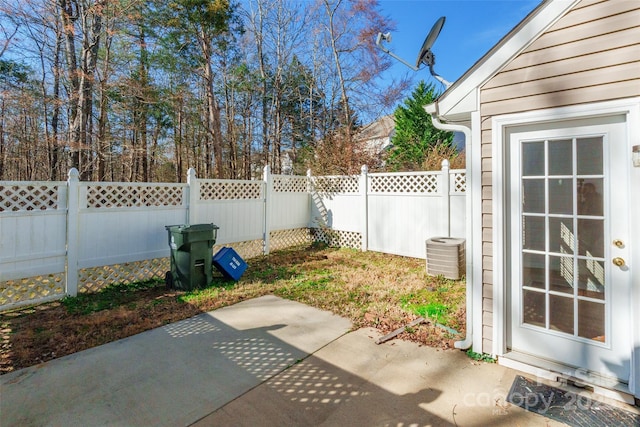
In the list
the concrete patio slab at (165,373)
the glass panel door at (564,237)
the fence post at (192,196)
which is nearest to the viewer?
the concrete patio slab at (165,373)

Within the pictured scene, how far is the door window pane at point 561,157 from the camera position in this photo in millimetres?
2375

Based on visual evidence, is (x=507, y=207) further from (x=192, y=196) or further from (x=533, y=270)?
(x=192, y=196)

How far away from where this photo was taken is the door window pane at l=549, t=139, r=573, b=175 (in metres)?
2.38

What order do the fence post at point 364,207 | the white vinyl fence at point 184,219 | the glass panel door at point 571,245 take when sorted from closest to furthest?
1. the glass panel door at point 571,245
2. the white vinyl fence at point 184,219
3. the fence post at point 364,207

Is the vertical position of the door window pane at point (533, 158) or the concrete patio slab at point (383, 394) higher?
the door window pane at point (533, 158)

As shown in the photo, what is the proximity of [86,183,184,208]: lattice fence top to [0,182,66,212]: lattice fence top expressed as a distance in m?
0.40

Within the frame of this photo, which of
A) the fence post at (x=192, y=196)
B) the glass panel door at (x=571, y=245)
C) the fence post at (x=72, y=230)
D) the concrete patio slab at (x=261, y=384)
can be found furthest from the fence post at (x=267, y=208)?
the glass panel door at (x=571, y=245)

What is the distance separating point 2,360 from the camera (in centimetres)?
272

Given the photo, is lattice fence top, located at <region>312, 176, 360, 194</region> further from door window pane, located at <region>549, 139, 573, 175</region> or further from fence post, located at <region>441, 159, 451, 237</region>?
door window pane, located at <region>549, 139, 573, 175</region>

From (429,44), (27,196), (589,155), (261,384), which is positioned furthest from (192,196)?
(589,155)

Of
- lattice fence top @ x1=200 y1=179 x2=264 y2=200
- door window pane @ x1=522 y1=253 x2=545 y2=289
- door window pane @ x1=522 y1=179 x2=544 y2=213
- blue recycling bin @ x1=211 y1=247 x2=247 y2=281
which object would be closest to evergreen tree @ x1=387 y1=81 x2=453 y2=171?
lattice fence top @ x1=200 y1=179 x2=264 y2=200

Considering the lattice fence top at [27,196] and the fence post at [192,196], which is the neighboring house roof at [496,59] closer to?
the fence post at [192,196]

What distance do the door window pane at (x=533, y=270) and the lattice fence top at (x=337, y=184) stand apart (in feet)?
16.7

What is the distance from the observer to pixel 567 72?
2.29 metres
